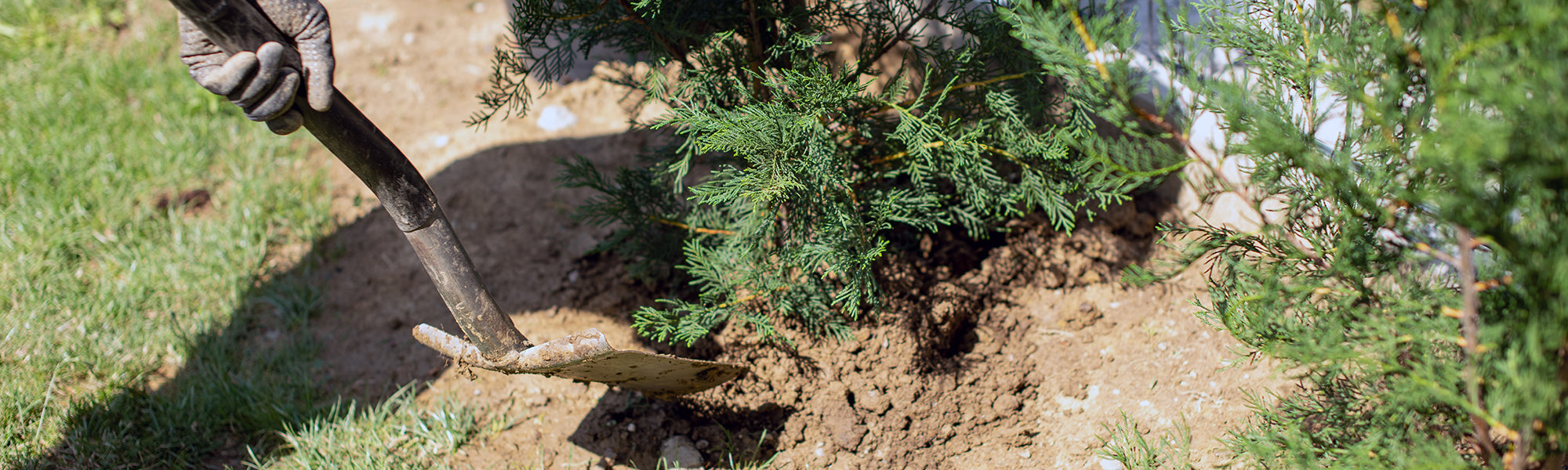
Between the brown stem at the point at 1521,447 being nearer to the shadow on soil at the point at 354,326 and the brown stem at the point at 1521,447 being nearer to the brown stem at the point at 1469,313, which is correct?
the brown stem at the point at 1469,313

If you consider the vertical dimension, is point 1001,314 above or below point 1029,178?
below

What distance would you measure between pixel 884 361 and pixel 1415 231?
151 cm

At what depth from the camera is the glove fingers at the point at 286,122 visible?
177 centimetres

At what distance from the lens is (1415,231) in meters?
1.69

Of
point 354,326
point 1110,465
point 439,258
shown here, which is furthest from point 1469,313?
point 354,326

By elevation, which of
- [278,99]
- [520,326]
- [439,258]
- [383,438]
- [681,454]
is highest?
[278,99]

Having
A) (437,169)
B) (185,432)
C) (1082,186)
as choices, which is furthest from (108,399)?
(1082,186)

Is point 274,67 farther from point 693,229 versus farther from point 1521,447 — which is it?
point 1521,447

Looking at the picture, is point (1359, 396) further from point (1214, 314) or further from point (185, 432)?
point (185, 432)

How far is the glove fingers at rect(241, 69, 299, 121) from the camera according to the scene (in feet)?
5.61

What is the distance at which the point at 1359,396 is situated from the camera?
2146 mm

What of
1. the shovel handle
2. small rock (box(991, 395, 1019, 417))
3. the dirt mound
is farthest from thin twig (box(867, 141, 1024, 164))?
the shovel handle

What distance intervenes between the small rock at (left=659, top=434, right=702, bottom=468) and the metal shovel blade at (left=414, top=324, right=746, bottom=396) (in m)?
0.24

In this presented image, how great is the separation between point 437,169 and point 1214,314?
3.62 m
